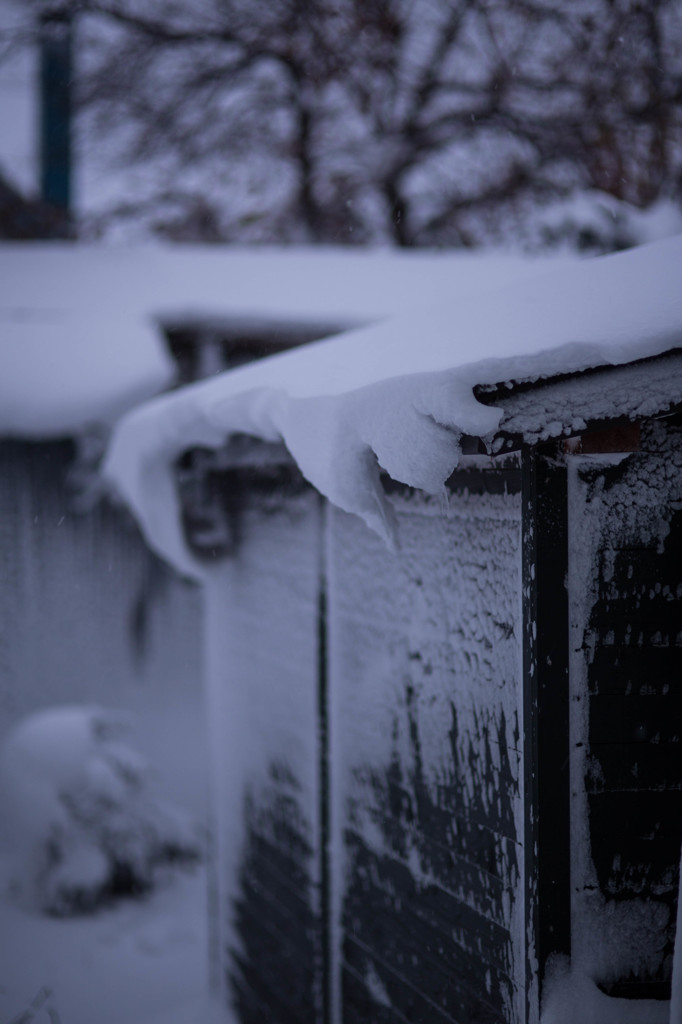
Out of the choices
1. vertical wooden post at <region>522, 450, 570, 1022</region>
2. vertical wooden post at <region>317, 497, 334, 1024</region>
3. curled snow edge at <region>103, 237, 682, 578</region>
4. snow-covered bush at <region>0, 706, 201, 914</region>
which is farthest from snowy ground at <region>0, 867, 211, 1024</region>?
curled snow edge at <region>103, 237, 682, 578</region>

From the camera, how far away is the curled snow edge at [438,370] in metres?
1.70

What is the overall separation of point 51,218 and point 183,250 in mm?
6555

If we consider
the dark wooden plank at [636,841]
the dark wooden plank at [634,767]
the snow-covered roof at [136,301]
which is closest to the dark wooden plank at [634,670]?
the dark wooden plank at [634,767]

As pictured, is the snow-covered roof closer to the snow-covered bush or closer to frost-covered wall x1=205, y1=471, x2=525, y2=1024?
the snow-covered bush

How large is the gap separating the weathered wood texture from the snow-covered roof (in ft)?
8.94

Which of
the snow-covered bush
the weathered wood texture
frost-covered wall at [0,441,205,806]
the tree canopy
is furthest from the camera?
the tree canopy

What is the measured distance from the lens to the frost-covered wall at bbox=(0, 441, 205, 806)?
22.8ft

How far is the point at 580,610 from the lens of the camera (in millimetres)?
1979

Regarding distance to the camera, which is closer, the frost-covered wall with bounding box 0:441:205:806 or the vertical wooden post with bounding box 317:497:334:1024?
the vertical wooden post with bounding box 317:497:334:1024

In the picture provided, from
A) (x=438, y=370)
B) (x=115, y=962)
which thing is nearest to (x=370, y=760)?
(x=438, y=370)

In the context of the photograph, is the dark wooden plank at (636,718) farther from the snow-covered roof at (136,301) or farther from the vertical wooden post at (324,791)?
the snow-covered roof at (136,301)

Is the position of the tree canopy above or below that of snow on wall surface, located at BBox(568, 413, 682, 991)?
above

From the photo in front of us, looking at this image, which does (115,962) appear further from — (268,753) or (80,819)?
(268,753)

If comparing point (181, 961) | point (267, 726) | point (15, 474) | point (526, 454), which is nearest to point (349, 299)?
point (15, 474)
